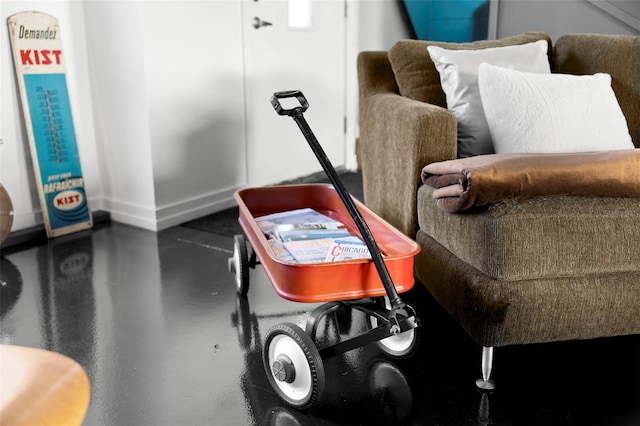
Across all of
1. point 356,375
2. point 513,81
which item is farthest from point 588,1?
point 356,375

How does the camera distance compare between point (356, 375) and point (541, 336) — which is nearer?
point (541, 336)

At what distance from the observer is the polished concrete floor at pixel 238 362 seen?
1.55m

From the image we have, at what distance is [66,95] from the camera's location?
2941 mm

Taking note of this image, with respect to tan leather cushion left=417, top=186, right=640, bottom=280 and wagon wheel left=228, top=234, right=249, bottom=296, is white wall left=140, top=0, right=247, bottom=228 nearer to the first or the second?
wagon wheel left=228, top=234, right=249, bottom=296

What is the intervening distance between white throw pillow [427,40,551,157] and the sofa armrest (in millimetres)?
169

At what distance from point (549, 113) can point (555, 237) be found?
0.55 m

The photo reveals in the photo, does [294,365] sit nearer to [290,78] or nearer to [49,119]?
[49,119]

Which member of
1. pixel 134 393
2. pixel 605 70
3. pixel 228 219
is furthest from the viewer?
pixel 228 219

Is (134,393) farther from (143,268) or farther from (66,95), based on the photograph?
(66,95)

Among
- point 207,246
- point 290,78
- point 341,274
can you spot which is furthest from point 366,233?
point 290,78

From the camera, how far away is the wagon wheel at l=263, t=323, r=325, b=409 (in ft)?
4.84

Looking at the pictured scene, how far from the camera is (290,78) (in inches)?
145

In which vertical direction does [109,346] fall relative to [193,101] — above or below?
below

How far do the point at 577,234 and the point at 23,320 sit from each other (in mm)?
1711
